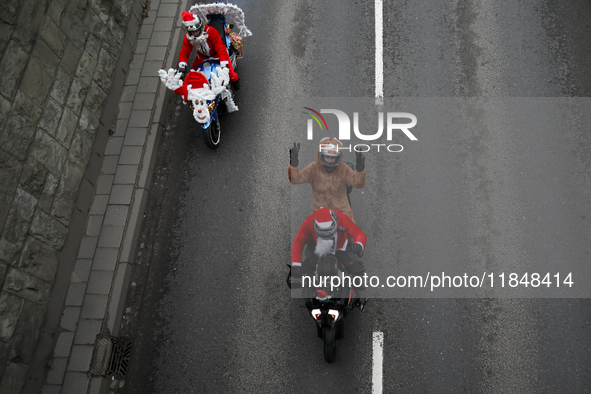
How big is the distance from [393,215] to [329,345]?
2551 millimetres

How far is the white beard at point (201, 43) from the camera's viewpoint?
310 inches

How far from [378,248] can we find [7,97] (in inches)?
238

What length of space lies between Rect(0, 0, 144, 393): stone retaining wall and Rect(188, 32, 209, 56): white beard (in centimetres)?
198

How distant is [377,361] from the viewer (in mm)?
6707

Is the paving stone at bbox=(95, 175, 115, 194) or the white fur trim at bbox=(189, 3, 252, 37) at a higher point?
the white fur trim at bbox=(189, 3, 252, 37)

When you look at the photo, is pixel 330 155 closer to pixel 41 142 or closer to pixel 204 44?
pixel 204 44

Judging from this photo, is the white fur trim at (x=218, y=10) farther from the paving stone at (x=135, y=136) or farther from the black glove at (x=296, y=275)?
the black glove at (x=296, y=275)

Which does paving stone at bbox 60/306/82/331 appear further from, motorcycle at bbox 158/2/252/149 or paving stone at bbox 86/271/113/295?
motorcycle at bbox 158/2/252/149

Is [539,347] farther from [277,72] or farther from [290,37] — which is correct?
[290,37]

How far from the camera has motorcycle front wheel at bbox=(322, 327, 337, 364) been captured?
619cm

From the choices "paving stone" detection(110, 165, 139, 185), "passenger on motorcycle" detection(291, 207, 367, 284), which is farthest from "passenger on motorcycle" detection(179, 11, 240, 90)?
"passenger on motorcycle" detection(291, 207, 367, 284)

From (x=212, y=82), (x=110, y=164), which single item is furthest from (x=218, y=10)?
(x=110, y=164)

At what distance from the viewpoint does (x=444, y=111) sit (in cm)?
855

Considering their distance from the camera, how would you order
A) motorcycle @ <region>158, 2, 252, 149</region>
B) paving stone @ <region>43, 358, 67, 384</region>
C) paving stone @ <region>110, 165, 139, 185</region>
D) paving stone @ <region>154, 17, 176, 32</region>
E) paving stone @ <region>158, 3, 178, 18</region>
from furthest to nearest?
1. paving stone @ <region>158, 3, 178, 18</region>
2. paving stone @ <region>154, 17, 176, 32</region>
3. paving stone @ <region>110, 165, 139, 185</region>
4. motorcycle @ <region>158, 2, 252, 149</region>
5. paving stone @ <region>43, 358, 67, 384</region>
